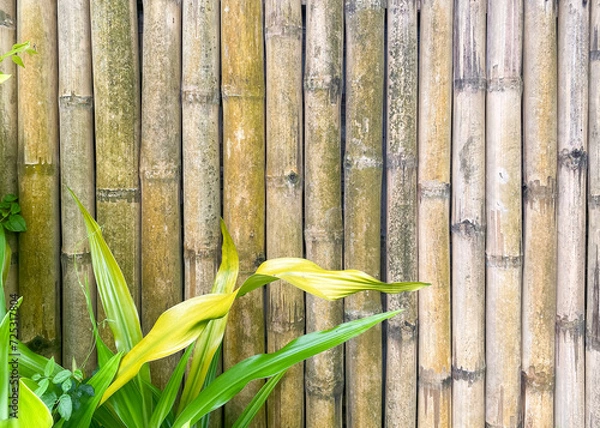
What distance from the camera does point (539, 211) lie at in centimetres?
111

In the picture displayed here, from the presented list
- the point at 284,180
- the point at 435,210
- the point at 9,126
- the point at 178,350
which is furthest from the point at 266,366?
the point at 9,126

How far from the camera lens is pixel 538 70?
109 centimetres

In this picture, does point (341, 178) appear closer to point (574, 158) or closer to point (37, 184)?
point (574, 158)

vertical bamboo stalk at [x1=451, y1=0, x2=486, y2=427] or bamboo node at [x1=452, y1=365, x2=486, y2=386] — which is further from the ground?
vertical bamboo stalk at [x1=451, y1=0, x2=486, y2=427]

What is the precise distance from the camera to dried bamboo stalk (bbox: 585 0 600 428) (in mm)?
1109

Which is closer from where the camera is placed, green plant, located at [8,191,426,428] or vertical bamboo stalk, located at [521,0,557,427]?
green plant, located at [8,191,426,428]

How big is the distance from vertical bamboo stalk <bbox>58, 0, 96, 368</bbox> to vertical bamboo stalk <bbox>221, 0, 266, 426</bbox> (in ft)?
1.00

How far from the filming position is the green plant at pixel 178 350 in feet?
2.42

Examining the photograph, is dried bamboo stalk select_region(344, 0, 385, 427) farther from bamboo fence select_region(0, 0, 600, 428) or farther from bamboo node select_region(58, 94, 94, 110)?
bamboo node select_region(58, 94, 94, 110)

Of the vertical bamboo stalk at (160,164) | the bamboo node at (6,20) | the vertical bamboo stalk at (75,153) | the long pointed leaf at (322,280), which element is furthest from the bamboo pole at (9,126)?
the long pointed leaf at (322,280)

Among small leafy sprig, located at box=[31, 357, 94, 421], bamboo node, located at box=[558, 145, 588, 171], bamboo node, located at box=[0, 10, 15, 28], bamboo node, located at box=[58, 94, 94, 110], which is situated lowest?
small leafy sprig, located at box=[31, 357, 94, 421]

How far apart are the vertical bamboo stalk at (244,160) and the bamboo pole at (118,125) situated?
0.20 metres

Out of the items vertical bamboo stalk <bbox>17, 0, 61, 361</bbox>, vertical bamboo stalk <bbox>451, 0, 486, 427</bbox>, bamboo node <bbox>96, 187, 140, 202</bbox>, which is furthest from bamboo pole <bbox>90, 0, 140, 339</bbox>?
vertical bamboo stalk <bbox>451, 0, 486, 427</bbox>

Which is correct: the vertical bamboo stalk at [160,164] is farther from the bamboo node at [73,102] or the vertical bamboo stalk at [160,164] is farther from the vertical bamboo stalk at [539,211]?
the vertical bamboo stalk at [539,211]
